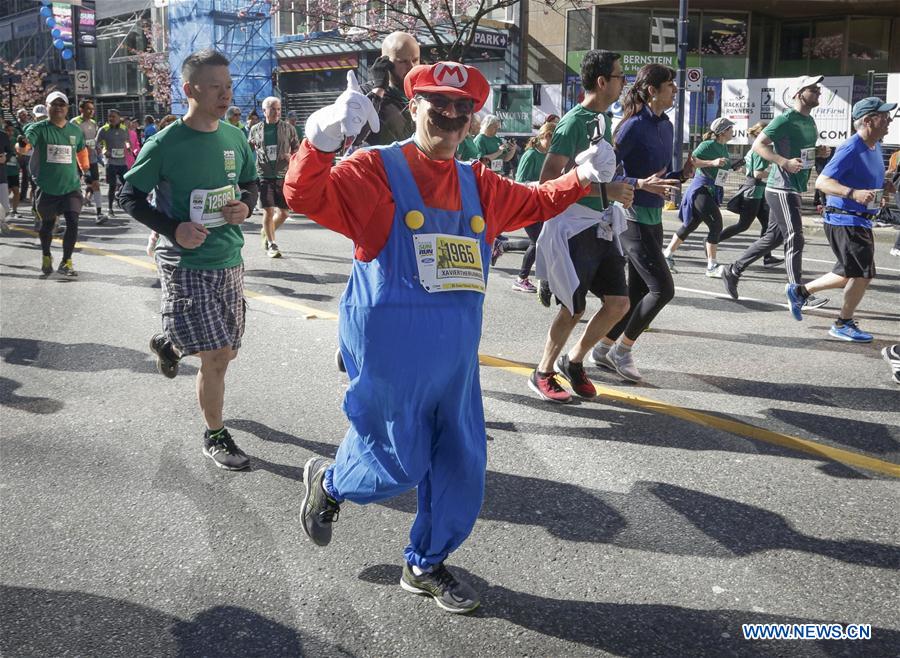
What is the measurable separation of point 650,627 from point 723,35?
30.4m

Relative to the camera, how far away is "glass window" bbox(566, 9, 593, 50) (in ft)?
101

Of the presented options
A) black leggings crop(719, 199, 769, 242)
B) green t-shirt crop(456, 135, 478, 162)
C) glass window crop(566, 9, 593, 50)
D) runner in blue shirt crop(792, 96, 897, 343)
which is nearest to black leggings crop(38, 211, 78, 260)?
green t-shirt crop(456, 135, 478, 162)

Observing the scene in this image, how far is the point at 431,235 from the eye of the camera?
9.58ft

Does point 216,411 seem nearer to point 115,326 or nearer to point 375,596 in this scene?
point 375,596

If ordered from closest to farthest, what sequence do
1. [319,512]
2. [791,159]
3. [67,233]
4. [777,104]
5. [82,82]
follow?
[319,512] → [791,159] → [67,233] → [777,104] → [82,82]

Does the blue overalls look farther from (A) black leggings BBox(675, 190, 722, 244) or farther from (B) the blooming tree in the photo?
(B) the blooming tree

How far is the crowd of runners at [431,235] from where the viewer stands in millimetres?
2902

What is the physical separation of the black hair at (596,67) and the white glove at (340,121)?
8.83 ft

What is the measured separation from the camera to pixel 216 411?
450cm

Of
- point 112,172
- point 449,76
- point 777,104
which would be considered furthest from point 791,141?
point 112,172

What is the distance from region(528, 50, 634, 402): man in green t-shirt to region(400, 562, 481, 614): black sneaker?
2.40m

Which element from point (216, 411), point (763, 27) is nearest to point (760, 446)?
point (216, 411)

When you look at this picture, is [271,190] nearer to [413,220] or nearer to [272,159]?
[272,159]

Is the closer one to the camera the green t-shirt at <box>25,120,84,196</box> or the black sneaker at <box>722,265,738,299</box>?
the black sneaker at <box>722,265,738,299</box>
